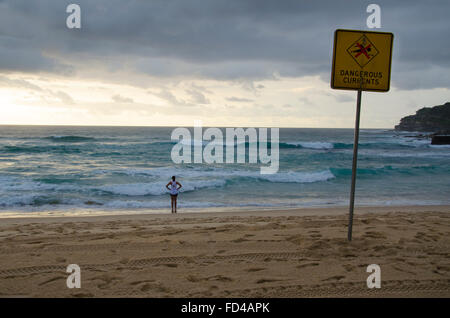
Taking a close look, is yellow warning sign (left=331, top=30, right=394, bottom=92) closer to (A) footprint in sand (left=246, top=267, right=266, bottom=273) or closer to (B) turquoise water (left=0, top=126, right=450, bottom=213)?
(A) footprint in sand (left=246, top=267, right=266, bottom=273)

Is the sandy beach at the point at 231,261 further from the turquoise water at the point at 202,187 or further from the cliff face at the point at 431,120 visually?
the cliff face at the point at 431,120

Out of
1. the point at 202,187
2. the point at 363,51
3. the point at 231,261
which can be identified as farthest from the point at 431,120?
the point at 231,261

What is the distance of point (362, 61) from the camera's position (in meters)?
4.68

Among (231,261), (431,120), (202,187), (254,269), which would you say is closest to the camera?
(254,269)

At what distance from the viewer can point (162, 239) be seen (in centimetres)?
577

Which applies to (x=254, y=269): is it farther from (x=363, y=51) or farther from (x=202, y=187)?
(x=202, y=187)

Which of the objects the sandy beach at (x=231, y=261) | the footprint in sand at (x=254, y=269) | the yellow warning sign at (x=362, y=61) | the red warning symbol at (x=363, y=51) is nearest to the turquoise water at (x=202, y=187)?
the sandy beach at (x=231, y=261)

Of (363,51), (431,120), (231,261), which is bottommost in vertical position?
(231,261)

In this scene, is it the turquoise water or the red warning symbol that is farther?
the turquoise water

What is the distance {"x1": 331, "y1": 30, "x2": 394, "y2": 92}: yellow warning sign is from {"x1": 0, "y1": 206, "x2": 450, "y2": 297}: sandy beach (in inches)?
96.5

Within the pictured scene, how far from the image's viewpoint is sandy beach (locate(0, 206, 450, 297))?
3.76 meters

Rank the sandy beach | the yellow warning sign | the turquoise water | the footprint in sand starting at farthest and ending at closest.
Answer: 1. the turquoise water
2. the yellow warning sign
3. the footprint in sand
4. the sandy beach

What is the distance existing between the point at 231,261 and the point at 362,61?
11.1 feet

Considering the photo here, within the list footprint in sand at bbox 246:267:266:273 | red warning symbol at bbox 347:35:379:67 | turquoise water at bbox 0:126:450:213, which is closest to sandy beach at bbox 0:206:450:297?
footprint in sand at bbox 246:267:266:273
